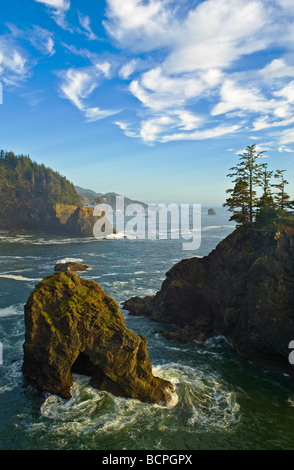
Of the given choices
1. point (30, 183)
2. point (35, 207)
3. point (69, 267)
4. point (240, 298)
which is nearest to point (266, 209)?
point (240, 298)

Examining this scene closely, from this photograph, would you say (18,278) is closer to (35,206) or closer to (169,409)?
(169,409)

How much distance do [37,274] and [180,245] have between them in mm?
59734

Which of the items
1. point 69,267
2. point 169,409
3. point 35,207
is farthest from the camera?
point 35,207

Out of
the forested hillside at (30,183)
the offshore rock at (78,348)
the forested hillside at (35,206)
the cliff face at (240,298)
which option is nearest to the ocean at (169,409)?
the offshore rock at (78,348)

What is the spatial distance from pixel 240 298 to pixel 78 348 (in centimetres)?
2103

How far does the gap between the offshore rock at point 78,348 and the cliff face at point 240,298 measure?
11671 mm

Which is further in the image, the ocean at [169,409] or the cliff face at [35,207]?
the cliff face at [35,207]

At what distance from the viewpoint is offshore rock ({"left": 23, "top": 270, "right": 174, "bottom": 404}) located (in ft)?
78.0

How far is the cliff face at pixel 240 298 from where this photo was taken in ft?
97.0

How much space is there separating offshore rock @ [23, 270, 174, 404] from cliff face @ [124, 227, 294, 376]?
11671mm

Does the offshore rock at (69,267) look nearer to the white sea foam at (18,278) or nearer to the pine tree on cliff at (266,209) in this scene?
the white sea foam at (18,278)

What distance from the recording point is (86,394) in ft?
78.8

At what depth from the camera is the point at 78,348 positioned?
24.1 m

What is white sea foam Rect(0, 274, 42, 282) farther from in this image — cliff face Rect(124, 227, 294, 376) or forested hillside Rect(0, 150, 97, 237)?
forested hillside Rect(0, 150, 97, 237)
